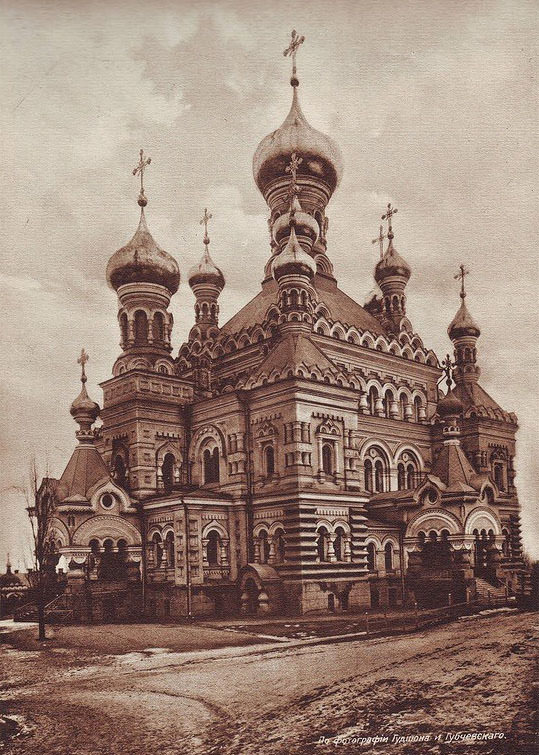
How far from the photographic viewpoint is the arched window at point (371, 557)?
23828mm

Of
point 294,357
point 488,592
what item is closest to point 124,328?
point 294,357

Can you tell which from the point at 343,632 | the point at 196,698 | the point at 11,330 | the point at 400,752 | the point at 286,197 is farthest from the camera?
the point at 286,197

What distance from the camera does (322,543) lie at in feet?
71.8

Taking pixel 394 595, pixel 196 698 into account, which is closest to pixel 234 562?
pixel 394 595

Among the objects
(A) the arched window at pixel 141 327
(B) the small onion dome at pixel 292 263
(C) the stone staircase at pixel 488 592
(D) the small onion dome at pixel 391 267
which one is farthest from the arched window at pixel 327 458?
(D) the small onion dome at pixel 391 267

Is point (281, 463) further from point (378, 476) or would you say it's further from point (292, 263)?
point (292, 263)

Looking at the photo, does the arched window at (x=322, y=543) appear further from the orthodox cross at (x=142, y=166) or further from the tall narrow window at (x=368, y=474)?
the orthodox cross at (x=142, y=166)

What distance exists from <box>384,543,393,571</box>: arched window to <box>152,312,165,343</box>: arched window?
10723 millimetres

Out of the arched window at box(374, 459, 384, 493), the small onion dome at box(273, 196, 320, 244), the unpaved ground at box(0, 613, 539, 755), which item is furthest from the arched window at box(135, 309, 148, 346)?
the unpaved ground at box(0, 613, 539, 755)

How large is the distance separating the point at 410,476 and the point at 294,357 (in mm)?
8502

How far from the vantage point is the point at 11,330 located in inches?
471

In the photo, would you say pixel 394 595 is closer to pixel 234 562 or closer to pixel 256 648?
pixel 234 562

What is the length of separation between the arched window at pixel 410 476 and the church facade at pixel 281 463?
0.17ft

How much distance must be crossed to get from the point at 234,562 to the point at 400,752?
48.2ft
